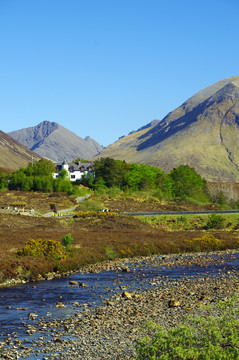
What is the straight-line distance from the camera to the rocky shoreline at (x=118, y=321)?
669 inches

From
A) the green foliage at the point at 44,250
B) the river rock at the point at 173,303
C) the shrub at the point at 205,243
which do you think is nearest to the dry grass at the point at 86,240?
the shrub at the point at 205,243

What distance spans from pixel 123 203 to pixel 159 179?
29.2 meters

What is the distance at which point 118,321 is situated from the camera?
21062mm

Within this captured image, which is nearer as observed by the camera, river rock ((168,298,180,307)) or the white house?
river rock ((168,298,180,307))

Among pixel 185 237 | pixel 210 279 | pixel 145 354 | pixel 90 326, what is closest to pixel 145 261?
pixel 210 279

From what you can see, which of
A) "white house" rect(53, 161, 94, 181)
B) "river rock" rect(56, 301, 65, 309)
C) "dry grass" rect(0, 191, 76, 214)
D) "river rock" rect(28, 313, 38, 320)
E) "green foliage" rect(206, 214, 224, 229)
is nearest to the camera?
"river rock" rect(28, 313, 38, 320)

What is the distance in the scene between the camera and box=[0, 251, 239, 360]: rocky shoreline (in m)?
17.0

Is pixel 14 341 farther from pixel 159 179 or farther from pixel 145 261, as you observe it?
pixel 159 179

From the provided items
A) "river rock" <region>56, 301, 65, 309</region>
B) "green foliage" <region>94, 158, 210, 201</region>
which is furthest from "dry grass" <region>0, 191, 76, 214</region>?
"river rock" <region>56, 301, 65, 309</region>

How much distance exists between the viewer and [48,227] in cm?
6116

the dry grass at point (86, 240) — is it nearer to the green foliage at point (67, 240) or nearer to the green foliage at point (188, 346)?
the green foliage at point (67, 240)

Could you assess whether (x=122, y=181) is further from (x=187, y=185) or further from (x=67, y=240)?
(x=67, y=240)

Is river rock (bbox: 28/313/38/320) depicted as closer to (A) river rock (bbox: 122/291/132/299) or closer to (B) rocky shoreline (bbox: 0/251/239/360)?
(B) rocky shoreline (bbox: 0/251/239/360)

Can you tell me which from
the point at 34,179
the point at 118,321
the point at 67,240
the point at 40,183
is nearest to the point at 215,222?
the point at 67,240
